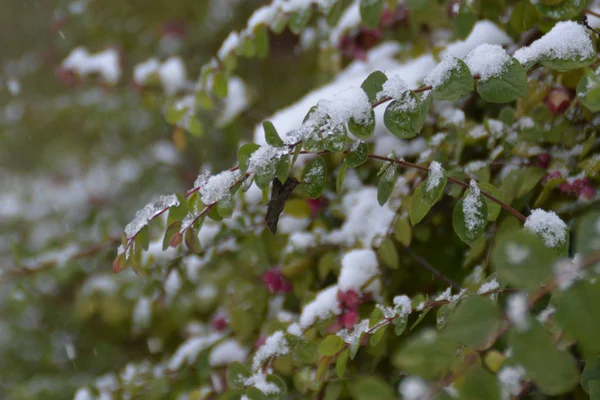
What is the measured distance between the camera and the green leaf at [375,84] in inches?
23.0

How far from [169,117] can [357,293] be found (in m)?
0.56

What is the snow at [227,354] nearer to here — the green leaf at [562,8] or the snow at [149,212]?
the snow at [149,212]

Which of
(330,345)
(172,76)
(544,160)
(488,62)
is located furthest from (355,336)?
(172,76)

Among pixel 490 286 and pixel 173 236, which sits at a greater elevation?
pixel 173 236

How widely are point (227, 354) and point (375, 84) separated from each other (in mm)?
699

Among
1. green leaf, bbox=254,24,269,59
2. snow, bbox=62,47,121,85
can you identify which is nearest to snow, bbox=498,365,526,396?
green leaf, bbox=254,24,269,59

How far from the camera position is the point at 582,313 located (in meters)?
0.31

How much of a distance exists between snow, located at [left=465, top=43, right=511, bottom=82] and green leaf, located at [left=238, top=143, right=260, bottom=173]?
10.2 inches

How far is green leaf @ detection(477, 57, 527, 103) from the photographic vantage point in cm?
53

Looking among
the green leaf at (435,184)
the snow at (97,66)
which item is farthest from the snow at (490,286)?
the snow at (97,66)

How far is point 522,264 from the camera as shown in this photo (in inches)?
12.7

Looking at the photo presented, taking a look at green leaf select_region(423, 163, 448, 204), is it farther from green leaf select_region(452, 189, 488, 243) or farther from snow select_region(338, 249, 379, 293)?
snow select_region(338, 249, 379, 293)

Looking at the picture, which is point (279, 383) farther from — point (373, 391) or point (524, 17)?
point (524, 17)

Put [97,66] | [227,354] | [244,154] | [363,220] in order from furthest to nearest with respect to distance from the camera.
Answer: [97,66] < [227,354] < [363,220] < [244,154]
